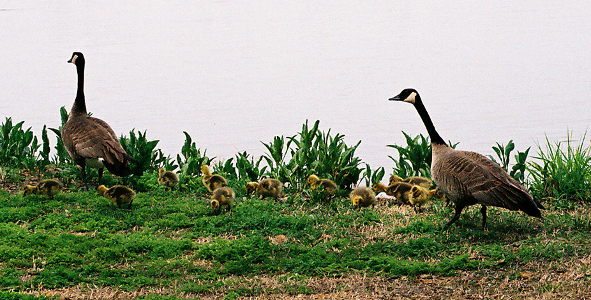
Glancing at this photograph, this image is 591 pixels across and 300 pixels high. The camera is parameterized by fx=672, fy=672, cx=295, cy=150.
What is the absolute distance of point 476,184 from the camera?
691cm

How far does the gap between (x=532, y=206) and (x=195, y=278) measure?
3351 mm

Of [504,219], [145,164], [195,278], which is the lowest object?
[195,278]

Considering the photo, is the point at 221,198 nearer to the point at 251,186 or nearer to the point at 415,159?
the point at 251,186

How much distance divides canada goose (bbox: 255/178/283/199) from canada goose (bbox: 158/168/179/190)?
1196mm

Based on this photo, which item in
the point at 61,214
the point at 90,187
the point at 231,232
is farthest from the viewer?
the point at 90,187

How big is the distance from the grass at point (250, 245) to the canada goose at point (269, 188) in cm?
13

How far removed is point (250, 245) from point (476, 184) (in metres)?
2.40

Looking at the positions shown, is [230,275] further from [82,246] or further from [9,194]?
[9,194]

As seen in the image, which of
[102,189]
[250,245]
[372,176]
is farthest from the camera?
[372,176]

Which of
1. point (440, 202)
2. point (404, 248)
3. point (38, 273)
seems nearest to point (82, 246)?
point (38, 273)

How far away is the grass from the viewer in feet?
19.9

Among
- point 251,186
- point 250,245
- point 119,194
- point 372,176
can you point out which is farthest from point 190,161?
point 250,245

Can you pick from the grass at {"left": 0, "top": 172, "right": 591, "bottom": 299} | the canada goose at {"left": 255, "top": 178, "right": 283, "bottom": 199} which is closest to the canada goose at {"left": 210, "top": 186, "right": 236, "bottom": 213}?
the grass at {"left": 0, "top": 172, "right": 591, "bottom": 299}

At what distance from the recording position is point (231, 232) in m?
7.41
